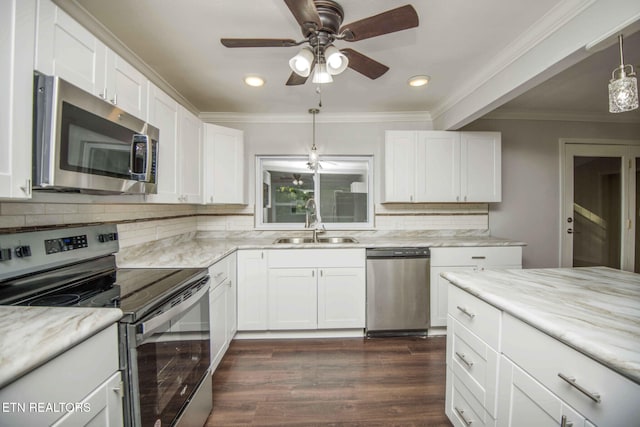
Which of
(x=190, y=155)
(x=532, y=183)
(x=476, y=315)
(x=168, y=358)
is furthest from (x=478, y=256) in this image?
(x=190, y=155)

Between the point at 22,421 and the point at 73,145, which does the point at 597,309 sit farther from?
the point at 73,145

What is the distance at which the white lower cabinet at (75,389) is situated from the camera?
0.62 m

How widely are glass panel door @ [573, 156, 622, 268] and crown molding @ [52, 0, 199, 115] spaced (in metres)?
4.60

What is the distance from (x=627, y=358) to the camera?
654 mm

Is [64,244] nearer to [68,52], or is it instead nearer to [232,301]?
[68,52]

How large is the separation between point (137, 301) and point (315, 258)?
1621 millimetres

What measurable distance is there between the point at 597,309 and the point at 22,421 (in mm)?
1720

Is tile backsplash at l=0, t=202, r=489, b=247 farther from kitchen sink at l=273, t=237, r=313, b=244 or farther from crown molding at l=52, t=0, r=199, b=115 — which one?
crown molding at l=52, t=0, r=199, b=115

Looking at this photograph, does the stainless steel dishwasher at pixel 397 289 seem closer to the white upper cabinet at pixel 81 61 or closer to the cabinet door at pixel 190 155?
the cabinet door at pixel 190 155

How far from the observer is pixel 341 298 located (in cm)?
254

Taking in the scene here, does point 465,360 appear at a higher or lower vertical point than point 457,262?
lower

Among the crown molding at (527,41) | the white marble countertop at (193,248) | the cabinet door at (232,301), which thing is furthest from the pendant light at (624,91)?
the cabinet door at (232,301)

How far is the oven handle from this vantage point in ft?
3.15

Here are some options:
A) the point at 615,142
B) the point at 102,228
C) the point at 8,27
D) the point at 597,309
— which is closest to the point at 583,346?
the point at 597,309
